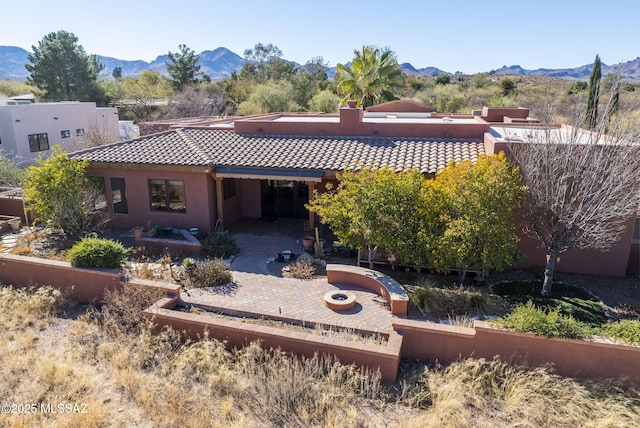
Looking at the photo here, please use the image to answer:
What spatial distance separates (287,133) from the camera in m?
20.4

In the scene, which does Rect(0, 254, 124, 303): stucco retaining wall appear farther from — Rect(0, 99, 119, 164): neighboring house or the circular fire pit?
Rect(0, 99, 119, 164): neighboring house

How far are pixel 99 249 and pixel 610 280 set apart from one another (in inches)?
641

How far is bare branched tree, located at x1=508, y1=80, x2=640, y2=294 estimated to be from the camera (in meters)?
11.5

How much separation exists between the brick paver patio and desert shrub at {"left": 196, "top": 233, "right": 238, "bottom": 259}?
1.49 feet

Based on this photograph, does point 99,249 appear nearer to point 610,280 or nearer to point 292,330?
point 292,330

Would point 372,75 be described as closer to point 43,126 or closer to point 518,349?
point 43,126

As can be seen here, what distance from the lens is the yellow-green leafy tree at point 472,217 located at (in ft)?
37.9

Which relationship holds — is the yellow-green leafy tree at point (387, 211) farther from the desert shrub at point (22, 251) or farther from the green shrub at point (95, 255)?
the desert shrub at point (22, 251)

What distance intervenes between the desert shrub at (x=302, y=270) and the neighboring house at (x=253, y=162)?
2788mm

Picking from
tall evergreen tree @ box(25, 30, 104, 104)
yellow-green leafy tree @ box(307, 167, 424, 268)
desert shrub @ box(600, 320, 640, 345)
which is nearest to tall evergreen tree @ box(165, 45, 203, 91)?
tall evergreen tree @ box(25, 30, 104, 104)

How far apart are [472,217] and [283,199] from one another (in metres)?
10.7

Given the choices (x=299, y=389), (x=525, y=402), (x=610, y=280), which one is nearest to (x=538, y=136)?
(x=610, y=280)

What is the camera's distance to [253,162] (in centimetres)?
1708

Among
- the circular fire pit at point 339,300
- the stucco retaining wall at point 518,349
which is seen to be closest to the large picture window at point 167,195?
the circular fire pit at point 339,300
